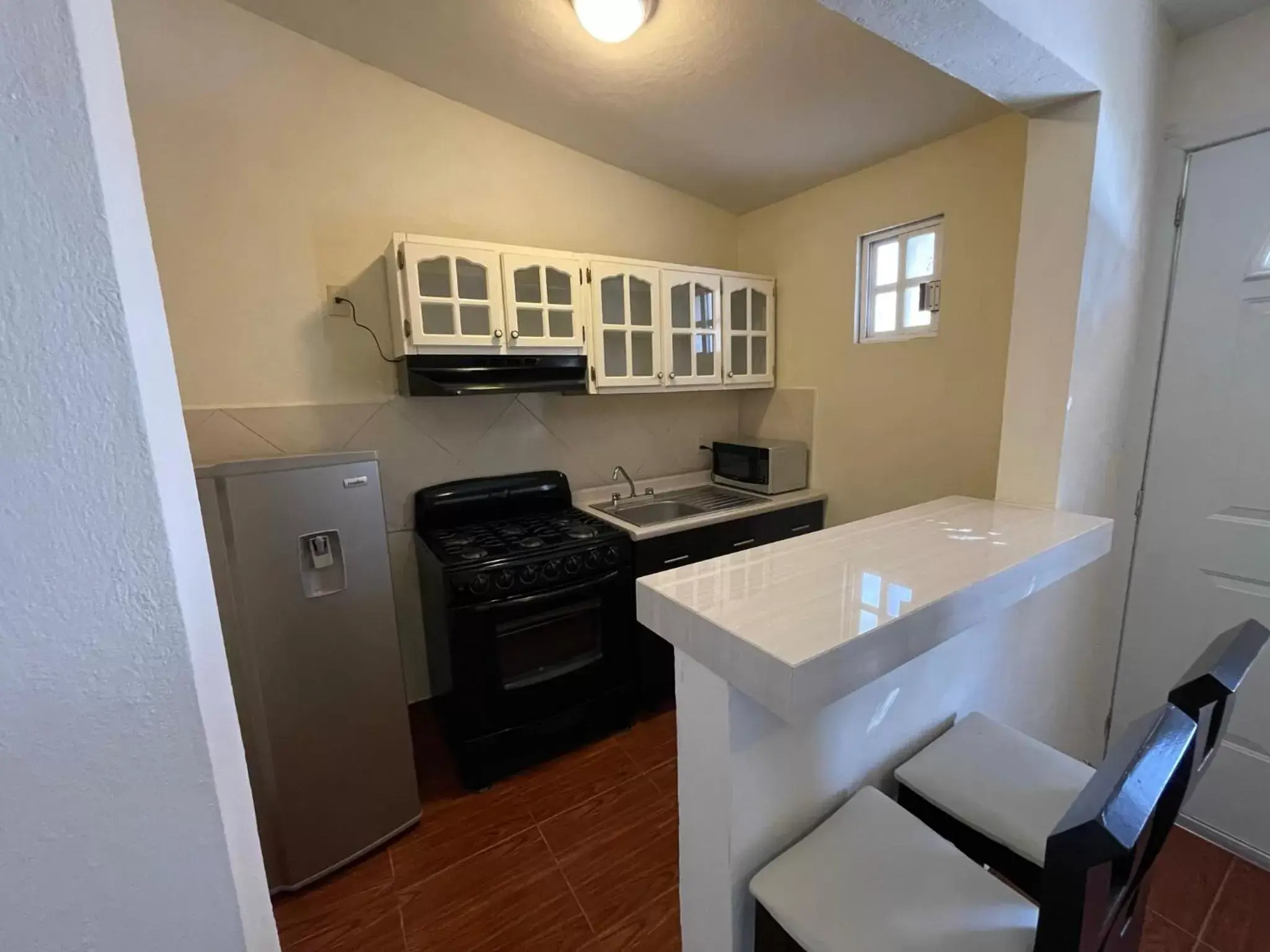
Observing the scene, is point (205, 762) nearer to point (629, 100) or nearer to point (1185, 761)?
point (1185, 761)

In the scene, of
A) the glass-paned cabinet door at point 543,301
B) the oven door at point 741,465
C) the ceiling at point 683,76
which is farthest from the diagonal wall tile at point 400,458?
the oven door at point 741,465

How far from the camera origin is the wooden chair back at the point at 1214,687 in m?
0.68

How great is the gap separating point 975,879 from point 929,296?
2031 mm

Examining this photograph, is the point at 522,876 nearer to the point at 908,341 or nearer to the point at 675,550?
the point at 675,550

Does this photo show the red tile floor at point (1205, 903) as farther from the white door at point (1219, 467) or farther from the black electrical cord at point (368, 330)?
the black electrical cord at point (368, 330)

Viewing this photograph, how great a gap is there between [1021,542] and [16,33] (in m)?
1.56

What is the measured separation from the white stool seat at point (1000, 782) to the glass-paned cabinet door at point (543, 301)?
1.77 meters

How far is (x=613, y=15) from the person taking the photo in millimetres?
1450

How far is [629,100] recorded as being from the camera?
1925 millimetres

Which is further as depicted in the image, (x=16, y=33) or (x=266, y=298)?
(x=266, y=298)

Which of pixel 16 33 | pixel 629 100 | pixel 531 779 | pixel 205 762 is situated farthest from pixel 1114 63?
pixel 531 779

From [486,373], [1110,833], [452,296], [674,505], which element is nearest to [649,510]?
[674,505]

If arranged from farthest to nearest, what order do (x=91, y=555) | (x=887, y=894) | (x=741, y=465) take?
(x=741, y=465) → (x=887, y=894) → (x=91, y=555)

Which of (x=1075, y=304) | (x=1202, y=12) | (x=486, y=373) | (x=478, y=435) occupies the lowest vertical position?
(x=478, y=435)
